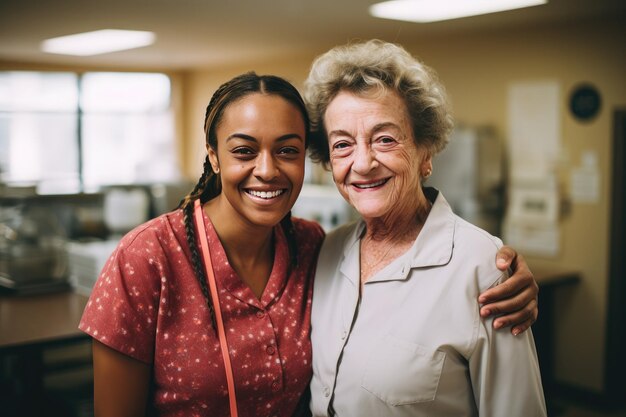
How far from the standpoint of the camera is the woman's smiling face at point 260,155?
1573 mm

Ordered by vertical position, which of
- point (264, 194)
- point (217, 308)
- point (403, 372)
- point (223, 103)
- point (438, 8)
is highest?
point (438, 8)

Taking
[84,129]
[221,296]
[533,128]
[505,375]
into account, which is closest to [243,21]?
[533,128]

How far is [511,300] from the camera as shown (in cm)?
142

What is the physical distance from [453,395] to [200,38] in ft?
15.3

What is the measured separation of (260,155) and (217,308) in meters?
0.40

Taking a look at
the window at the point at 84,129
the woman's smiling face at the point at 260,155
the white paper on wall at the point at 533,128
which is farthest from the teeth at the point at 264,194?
the window at the point at 84,129

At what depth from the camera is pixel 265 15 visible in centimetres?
428

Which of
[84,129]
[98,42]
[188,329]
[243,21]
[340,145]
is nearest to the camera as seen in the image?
[188,329]

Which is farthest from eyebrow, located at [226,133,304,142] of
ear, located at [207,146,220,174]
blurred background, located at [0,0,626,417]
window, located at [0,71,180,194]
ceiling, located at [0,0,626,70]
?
window, located at [0,71,180,194]

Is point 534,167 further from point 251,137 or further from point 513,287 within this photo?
point 251,137

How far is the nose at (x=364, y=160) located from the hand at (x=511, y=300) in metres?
0.37

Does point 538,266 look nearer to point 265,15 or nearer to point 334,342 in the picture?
point 265,15

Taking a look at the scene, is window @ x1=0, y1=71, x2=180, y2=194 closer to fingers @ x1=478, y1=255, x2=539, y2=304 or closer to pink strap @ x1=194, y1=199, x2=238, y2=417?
pink strap @ x1=194, y1=199, x2=238, y2=417

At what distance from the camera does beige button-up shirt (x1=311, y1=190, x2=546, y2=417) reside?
1403 mm
